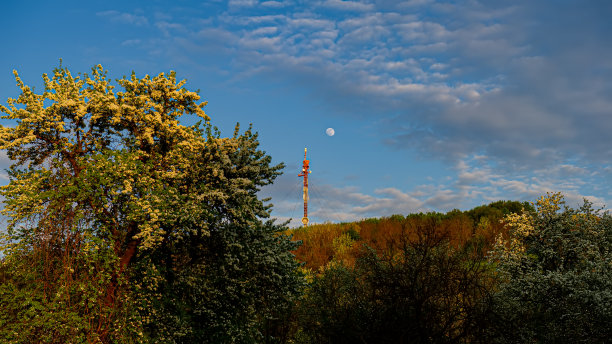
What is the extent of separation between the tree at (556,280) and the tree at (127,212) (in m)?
13.3

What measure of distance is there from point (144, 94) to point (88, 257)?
1071 cm

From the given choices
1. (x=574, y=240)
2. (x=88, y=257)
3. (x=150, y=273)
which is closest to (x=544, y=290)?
(x=574, y=240)

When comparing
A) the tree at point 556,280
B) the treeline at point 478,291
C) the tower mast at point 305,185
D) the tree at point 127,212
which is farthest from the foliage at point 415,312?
the tower mast at point 305,185

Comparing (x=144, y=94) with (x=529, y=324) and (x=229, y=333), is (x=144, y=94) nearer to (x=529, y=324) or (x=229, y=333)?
(x=229, y=333)

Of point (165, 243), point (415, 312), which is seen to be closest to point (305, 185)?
point (165, 243)

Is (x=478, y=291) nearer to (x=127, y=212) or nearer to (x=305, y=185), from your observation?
(x=127, y=212)

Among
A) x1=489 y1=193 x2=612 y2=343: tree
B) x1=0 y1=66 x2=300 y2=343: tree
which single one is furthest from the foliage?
x1=0 y1=66 x2=300 y2=343: tree

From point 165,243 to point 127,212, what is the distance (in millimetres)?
3311

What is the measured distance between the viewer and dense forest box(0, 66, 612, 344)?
21.2 meters

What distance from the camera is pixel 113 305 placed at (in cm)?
2378

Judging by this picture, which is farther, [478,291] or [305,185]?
[305,185]

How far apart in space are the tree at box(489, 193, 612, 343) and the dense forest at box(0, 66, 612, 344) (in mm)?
84

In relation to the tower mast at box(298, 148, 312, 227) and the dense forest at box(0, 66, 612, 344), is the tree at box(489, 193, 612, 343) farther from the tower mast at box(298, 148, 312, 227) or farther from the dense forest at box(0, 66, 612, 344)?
the tower mast at box(298, 148, 312, 227)

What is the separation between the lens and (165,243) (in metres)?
28.0
